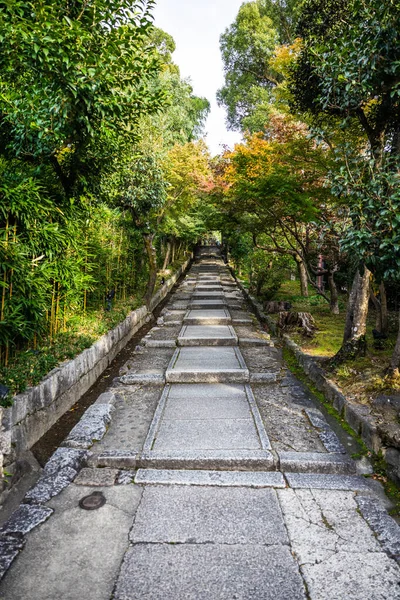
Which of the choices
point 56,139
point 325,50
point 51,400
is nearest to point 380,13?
point 325,50

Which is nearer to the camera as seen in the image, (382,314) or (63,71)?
(63,71)

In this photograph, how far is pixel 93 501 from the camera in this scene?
2965 millimetres

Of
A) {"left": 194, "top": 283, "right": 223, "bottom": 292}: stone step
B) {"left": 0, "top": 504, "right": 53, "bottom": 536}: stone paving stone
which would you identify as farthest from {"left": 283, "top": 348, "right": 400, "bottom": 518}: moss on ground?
{"left": 194, "top": 283, "right": 223, "bottom": 292}: stone step

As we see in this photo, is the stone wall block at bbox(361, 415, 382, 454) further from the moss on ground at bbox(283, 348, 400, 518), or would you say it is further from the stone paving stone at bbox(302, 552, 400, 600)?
the stone paving stone at bbox(302, 552, 400, 600)

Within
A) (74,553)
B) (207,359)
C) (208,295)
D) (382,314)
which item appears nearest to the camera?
(74,553)

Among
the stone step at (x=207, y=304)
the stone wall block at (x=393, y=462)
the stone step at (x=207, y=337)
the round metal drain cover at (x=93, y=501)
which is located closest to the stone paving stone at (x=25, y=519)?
the round metal drain cover at (x=93, y=501)

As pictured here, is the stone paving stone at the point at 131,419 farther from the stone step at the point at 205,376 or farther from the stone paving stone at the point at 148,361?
the stone paving stone at the point at 148,361

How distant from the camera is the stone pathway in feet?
7.19

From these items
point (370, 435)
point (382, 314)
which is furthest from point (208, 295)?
point (370, 435)

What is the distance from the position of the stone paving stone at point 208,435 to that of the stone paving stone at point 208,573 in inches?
49.4

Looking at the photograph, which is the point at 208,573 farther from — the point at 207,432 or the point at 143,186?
the point at 143,186

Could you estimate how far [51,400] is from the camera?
435 cm

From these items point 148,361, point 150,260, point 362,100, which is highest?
point 362,100

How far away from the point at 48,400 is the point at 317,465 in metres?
2.90
